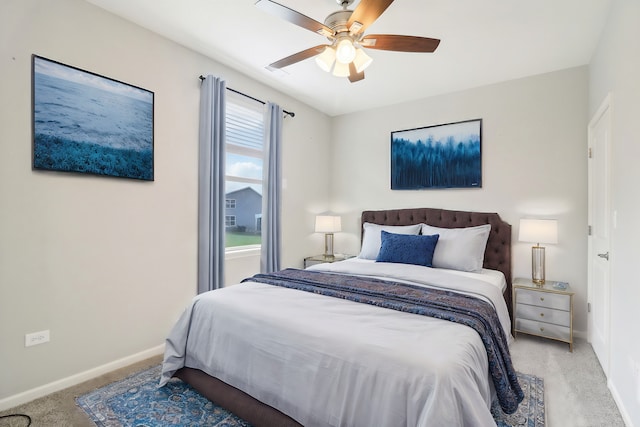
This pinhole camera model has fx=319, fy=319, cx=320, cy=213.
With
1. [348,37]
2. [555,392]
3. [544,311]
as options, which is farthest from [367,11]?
[544,311]

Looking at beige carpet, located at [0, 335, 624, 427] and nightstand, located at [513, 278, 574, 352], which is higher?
nightstand, located at [513, 278, 574, 352]

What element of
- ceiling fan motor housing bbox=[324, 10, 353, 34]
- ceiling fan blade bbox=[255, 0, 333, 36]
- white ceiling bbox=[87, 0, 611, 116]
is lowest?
ceiling fan blade bbox=[255, 0, 333, 36]

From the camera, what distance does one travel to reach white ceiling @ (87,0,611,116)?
2.34 meters

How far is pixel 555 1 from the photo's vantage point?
224 cm

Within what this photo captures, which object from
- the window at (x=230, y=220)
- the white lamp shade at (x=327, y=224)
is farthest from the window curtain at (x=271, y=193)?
the white lamp shade at (x=327, y=224)

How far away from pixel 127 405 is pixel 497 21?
12.4ft

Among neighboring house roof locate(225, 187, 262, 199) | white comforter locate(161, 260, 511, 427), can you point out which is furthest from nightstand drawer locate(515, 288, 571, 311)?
neighboring house roof locate(225, 187, 262, 199)

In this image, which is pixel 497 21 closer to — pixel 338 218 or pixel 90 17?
pixel 338 218

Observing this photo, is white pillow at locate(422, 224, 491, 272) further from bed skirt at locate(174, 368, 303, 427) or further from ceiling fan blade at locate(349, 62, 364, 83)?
bed skirt at locate(174, 368, 303, 427)

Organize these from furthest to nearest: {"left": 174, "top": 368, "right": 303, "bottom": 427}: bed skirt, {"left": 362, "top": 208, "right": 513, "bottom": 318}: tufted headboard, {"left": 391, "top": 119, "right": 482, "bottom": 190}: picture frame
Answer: {"left": 391, "top": 119, "right": 482, "bottom": 190}: picture frame < {"left": 362, "top": 208, "right": 513, "bottom": 318}: tufted headboard < {"left": 174, "top": 368, "right": 303, "bottom": 427}: bed skirt

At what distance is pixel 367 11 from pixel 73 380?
315cm

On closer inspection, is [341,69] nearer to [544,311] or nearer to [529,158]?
[529,158]

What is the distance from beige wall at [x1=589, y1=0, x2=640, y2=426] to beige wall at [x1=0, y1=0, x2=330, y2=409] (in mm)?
3230

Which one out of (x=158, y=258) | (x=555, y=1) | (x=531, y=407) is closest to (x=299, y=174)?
(x=158, y=258)
